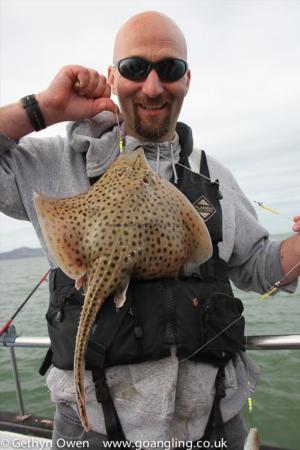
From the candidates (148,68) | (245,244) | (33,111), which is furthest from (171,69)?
(245,244)

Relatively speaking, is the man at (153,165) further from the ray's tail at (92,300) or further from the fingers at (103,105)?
the ray's tail at (92,300)

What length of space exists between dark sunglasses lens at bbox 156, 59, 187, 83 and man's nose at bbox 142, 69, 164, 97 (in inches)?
2.0

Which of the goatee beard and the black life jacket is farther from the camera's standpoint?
the goatee beard

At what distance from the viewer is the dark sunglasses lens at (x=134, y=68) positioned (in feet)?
9.12

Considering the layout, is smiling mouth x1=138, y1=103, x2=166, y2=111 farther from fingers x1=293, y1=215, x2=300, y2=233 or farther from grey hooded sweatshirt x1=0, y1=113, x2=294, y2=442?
fingers x1=293, y1=215, x2=300, y2=233

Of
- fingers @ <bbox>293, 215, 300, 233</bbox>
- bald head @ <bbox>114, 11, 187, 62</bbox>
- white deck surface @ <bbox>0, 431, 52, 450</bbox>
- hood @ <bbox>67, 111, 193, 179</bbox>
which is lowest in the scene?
white deck surface @ <bbox>0, 431, 52, 450</bbox>

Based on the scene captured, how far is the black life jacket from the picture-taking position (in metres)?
2.41

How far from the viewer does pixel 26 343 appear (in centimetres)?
400

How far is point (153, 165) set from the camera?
3195mm

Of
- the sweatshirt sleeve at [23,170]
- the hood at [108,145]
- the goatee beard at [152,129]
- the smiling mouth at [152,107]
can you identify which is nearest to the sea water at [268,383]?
the hood at [108,145]

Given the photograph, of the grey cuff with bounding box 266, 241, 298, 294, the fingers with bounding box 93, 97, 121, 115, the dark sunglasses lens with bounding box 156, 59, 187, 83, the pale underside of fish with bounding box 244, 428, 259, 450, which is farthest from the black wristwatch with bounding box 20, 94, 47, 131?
the pale underside of fish with bounding box 244, 428, 259, 450

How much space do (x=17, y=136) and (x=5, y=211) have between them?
59 cm

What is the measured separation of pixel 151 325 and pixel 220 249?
41.6 inches

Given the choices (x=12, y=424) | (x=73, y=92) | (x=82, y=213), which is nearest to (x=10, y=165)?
(x=73, y=92)
